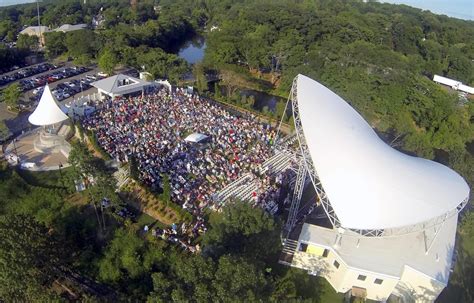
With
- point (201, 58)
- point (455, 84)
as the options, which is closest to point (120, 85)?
point (201, 58)

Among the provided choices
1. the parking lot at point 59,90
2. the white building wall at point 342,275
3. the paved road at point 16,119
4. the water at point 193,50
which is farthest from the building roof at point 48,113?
the water at point 193,50

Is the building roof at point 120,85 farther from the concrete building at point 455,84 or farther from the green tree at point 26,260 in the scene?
the concrete building at point 455,84

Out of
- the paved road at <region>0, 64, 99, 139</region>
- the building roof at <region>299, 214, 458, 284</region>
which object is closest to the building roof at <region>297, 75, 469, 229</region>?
the building roof at <region>299, 214, 458, 284</region>

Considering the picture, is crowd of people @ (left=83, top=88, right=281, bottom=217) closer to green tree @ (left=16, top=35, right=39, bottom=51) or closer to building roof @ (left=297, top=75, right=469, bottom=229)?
building roof @ (left=297, top=75, right=469, bottom=229)

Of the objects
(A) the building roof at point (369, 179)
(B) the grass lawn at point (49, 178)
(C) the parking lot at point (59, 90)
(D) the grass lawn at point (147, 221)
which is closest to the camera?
(A) the building roof at point (369, 179)

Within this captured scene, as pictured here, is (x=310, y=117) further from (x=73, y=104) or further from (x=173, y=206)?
(x=73, y=104)
